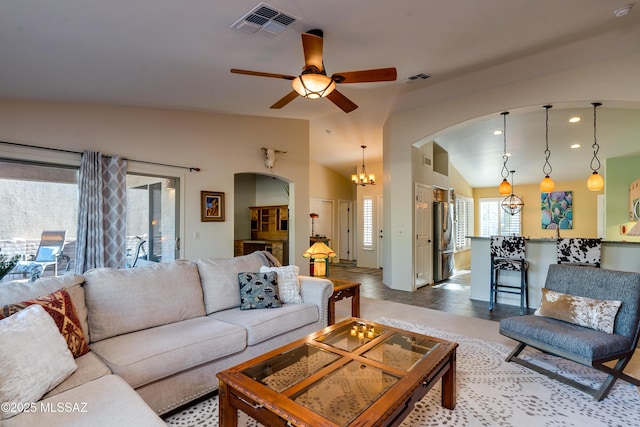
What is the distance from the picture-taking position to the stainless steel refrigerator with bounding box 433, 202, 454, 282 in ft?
21.8

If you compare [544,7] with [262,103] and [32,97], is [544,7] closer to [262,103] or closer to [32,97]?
[262,103]

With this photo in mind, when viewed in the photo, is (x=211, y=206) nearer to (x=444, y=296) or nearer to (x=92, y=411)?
(x=92, y=411)

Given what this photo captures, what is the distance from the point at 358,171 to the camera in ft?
30.2

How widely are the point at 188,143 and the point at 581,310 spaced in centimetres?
514

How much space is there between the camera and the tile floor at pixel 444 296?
4531 mm

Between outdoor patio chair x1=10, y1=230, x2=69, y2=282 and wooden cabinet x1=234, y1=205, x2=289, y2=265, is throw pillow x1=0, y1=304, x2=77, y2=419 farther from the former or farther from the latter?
wooden cabinet x1=234, y1=205, x2=289, y2=265

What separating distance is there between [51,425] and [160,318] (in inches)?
45.9

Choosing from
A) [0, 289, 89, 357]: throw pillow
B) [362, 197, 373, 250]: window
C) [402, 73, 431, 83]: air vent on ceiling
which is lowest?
[0, 289, 89, 357]: throw pillow

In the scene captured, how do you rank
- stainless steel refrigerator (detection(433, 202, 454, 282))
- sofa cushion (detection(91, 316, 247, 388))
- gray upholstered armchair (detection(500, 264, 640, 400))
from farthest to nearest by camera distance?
1. stainless steel refrigerator (detection(433, 202, 454, 282))
2. gray upholstered armchair (detection(500, 264, 640, 400))
3. sofa cushion (detection(91, 316, 247, 388))

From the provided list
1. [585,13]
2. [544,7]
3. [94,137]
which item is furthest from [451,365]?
[94,137]

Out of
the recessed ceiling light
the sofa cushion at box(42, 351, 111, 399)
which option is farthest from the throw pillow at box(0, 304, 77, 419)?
the recessed ceiling light

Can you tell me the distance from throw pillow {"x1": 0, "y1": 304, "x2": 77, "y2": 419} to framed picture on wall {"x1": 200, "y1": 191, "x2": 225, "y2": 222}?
3.37 metres

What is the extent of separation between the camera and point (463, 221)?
8.91 meters

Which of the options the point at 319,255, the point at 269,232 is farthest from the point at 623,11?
the point at 269,232
